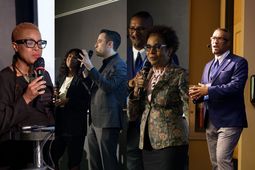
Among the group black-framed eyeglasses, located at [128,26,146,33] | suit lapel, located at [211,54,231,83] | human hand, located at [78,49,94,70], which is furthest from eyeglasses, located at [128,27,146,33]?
suit lapel, located at [211,54,231,83]

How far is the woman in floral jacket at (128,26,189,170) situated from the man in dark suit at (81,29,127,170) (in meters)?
0.13

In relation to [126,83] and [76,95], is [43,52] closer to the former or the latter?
[76,95]

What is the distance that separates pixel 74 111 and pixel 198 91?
691 mm

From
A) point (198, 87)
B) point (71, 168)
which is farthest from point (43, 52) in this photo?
point (198, 87)

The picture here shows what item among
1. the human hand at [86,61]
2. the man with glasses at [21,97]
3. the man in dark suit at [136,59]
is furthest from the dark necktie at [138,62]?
the man with glasses at [21,97]

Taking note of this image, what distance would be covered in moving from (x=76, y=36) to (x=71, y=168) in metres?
0.71

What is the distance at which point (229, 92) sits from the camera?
1435 mm

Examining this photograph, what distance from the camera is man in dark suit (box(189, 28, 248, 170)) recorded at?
1432 mm

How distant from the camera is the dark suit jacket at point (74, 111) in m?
1.78

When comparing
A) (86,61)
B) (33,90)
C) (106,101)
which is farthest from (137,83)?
(33,90)

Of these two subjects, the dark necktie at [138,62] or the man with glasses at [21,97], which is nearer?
the man with glasses at [21,97]

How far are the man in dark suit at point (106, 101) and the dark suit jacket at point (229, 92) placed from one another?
1.42ft

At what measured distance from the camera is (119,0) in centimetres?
167

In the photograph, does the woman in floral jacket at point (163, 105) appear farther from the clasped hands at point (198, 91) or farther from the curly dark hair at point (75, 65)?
the curly dark hair at point (75, 65)
